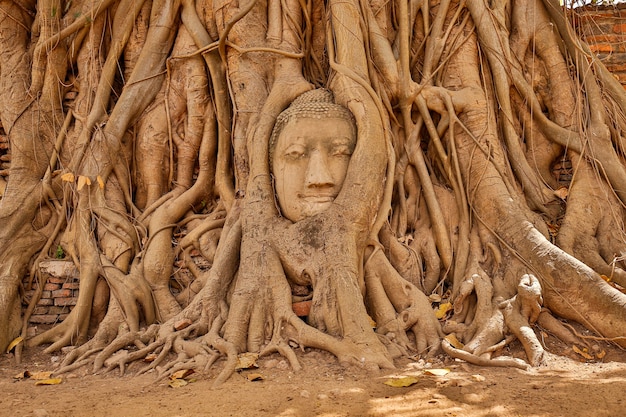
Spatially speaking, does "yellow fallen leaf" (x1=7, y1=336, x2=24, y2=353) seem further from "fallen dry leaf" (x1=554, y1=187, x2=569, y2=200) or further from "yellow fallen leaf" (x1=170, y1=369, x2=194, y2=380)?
"fallen dry leaf" (x1=554, y1=187, x2=569, y2=200)

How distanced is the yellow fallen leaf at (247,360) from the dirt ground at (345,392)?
41 mm

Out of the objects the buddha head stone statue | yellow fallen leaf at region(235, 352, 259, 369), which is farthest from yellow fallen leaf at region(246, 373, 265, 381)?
the buddha head stone statue

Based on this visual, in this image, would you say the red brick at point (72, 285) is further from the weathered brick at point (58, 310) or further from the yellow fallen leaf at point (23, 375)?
the yellow fallen leaf at point (23, 375)

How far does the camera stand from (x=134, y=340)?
115 inches

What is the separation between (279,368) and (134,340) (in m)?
0.98

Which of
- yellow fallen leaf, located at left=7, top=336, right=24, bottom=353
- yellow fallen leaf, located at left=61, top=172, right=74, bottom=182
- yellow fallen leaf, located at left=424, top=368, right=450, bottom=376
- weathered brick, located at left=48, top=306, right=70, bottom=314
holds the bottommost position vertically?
yellow fallen leaf, located at left=424, top=368, right=450, bottom=376

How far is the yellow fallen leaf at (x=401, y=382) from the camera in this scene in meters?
2.14

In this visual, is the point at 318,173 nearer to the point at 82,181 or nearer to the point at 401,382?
the point at 401,382

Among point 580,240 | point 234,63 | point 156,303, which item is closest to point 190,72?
point 234,63

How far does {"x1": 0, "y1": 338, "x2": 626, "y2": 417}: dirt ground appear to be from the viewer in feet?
6.26

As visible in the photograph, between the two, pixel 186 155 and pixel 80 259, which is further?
pixel 186 155

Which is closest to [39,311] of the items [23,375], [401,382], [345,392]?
[23,375]

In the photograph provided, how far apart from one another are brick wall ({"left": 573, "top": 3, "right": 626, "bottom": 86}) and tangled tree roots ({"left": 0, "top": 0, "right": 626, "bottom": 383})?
30.2 inches

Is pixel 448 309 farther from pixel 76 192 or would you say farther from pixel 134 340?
pixel 76 192
